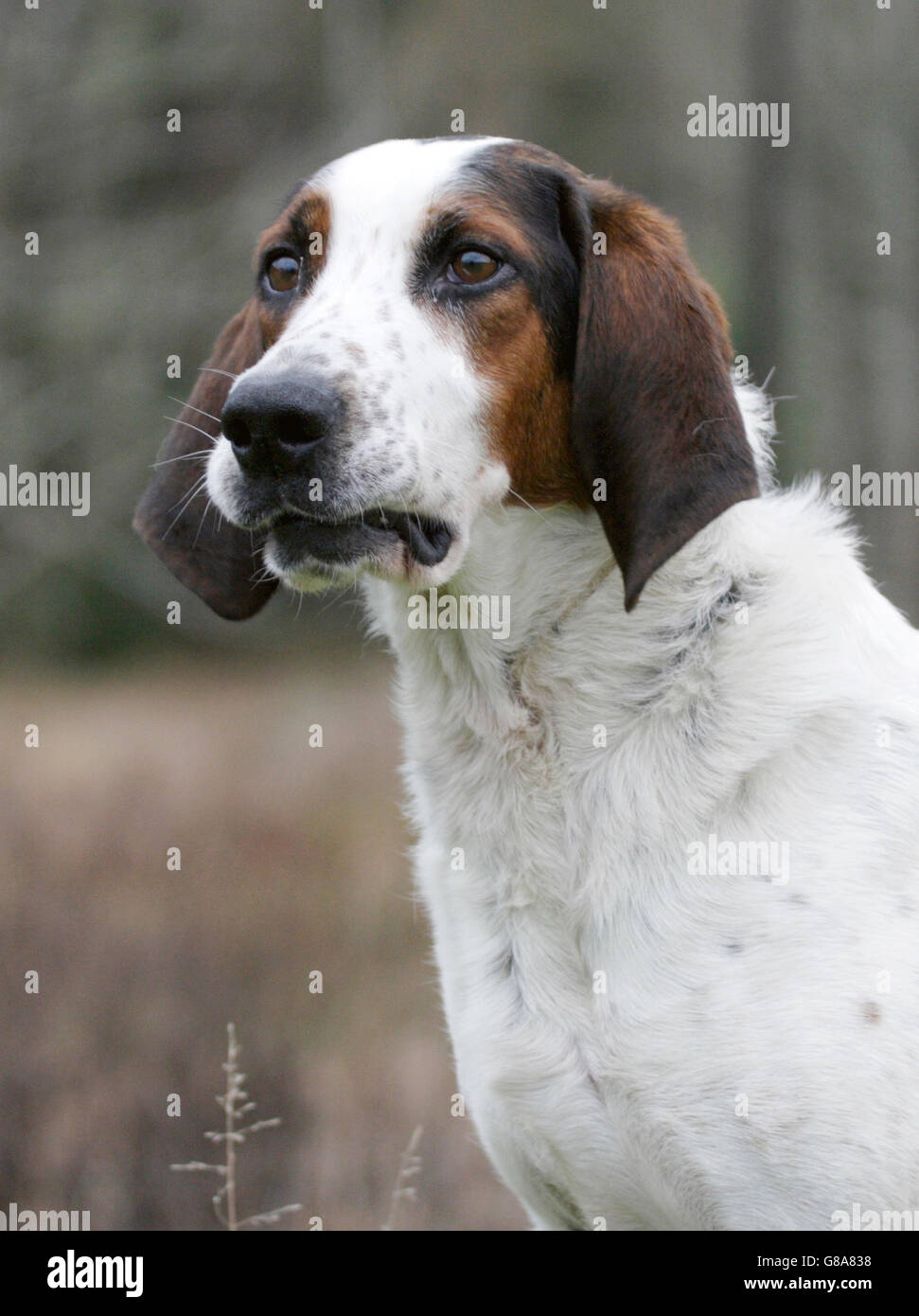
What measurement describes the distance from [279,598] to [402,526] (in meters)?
14.4

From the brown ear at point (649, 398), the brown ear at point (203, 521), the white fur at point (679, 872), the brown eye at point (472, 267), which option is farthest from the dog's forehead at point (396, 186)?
the white fur at point (679, 872)

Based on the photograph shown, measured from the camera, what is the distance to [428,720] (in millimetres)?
3447

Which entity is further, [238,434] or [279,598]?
[279,598]

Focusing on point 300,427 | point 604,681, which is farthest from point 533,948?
point 300,427

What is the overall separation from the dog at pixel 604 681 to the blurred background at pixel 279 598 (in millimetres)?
890

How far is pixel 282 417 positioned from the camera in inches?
116

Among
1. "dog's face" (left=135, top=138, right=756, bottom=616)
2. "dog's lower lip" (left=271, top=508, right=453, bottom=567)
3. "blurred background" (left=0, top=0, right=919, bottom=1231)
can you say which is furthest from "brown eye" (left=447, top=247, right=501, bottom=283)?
"blurred background" (left=0, top=0, right=919, bottom=1231)

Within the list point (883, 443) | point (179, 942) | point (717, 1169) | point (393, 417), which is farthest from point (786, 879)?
point (883, 443)

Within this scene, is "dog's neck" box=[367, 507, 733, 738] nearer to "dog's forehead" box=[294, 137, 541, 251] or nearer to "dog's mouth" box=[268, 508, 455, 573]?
"dog's mouth" box=[268, 508, 455, 573]

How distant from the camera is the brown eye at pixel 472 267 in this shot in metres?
3.29

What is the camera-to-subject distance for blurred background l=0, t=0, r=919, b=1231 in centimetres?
601

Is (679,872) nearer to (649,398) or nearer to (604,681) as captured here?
(604,681)

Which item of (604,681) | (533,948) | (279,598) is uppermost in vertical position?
(279,598)

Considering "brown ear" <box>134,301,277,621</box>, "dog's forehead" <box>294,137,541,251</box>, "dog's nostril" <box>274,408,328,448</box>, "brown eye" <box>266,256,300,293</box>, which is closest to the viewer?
"dog's nostril" <box>274,408,328,448</box>
